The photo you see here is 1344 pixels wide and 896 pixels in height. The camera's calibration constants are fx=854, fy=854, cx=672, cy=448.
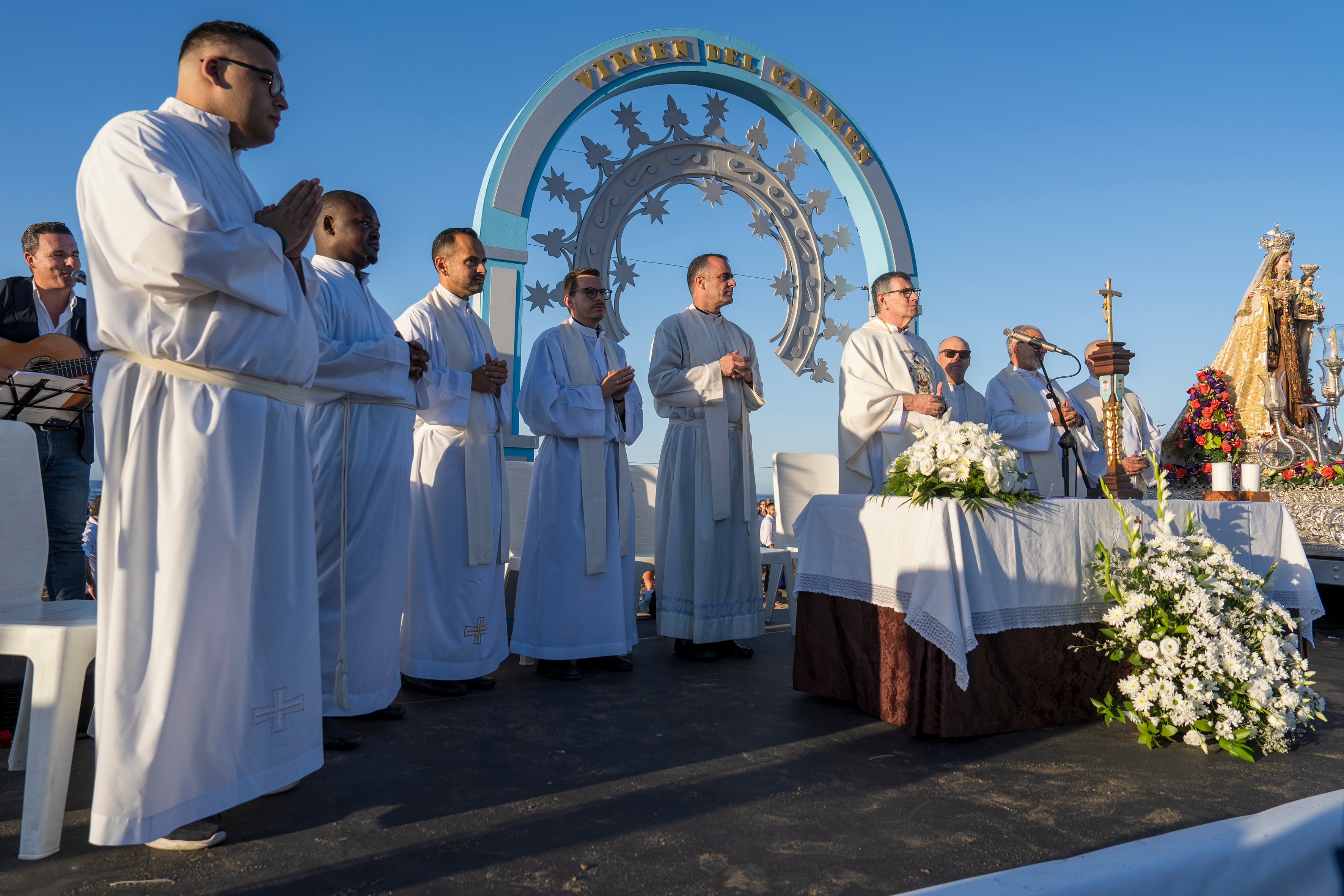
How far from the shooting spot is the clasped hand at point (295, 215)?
2.52 metres

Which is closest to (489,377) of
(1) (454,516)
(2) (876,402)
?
(1) (454,516)

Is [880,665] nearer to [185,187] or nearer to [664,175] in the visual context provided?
[185,187]

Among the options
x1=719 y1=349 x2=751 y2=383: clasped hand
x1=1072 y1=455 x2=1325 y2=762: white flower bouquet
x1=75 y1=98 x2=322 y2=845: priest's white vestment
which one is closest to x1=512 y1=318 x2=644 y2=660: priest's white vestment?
x1=719 y1=349 x2=751 y2=383: clasped hand

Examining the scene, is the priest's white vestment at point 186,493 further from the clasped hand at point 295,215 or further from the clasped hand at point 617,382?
the clasped hand at point 617,382

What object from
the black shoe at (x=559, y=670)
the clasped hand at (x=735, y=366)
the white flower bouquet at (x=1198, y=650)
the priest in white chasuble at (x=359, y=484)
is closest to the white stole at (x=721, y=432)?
the clasped hand at (x=735, y=366)

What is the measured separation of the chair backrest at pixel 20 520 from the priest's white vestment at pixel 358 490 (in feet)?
3.47

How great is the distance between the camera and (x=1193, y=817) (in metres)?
2.54

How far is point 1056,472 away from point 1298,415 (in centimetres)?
413

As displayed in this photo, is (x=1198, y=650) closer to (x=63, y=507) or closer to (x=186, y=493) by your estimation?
(x=186, y=493)

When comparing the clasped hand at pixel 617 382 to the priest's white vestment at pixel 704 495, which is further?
the priest's white vestment at pixel 704 495

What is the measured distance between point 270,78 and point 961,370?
520 cm

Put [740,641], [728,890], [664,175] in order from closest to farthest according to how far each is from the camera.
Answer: [728,890]
[740,641]
[664,175]

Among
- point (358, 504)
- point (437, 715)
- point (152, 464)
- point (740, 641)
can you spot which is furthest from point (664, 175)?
point (152, 464)

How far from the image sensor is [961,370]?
650cm
